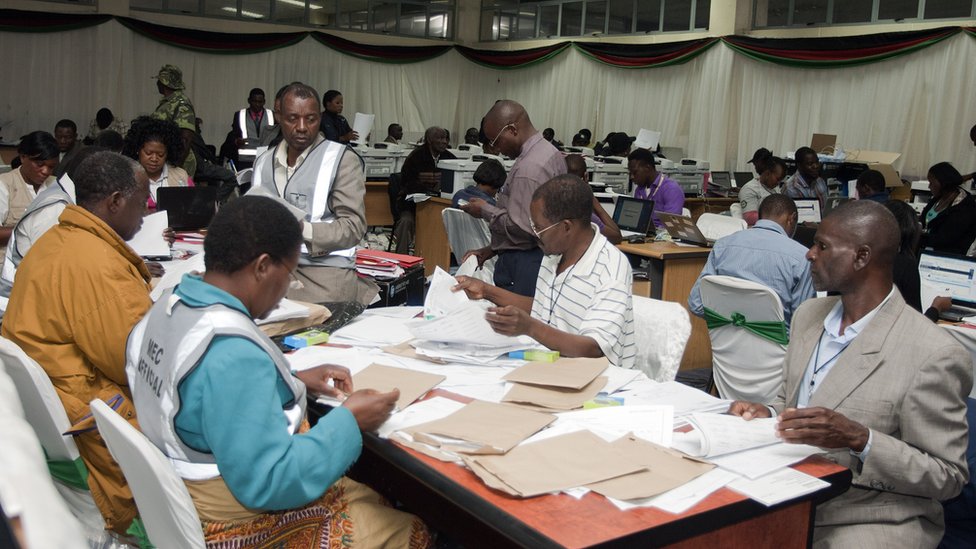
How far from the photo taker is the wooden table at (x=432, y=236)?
7457 mm

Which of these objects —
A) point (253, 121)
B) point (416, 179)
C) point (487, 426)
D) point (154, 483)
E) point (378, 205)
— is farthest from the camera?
point (253, 121)

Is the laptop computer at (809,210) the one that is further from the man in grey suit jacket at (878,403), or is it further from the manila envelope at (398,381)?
the manila envelope at (398,381)

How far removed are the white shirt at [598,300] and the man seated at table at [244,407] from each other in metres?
1.00

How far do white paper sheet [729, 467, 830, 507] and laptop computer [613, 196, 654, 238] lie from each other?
4375 millimetres

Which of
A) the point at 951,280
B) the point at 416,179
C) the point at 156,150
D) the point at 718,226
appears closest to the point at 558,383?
the point at 951,280

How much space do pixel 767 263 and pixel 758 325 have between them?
0.39 metres

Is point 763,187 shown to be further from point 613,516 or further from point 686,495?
point 613,516

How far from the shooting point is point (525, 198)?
3990 millimetres

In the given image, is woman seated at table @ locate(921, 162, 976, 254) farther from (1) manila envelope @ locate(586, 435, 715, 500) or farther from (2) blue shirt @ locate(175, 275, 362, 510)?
(2) blue shirt @ locate(175, 275, 362, 510)

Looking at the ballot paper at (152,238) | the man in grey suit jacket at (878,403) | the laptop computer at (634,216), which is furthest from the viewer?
the laptop computer at (634,216)

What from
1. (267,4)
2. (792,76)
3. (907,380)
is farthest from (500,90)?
(907,380)

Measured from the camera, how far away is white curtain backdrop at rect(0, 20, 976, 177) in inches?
370

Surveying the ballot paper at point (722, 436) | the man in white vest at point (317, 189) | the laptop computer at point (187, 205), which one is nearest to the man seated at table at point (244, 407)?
the ballot paper at point (722, 436)

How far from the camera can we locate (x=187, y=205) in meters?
4.65
